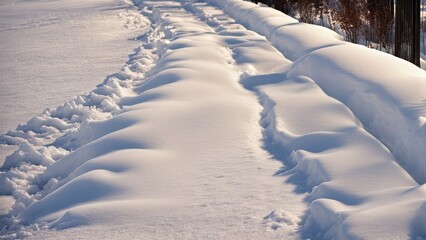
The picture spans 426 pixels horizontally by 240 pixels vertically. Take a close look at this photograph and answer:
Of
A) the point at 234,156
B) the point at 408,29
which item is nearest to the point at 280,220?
the point at 234,156

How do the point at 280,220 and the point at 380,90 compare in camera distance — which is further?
the point at 380,90

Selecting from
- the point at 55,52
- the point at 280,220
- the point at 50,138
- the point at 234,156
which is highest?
the point at 280,220

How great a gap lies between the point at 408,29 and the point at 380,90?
7.84 feet

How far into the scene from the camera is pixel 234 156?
430 centimetres

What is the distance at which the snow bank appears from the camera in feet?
13.5

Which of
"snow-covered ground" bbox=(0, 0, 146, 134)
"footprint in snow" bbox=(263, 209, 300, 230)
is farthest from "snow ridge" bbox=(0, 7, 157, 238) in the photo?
"footprint in snow" bbox=(263, 209, 300, 230)

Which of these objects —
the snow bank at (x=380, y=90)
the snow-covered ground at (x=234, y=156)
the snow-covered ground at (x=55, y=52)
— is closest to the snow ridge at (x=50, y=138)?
the snow-covered ground at (x=234, y=156)

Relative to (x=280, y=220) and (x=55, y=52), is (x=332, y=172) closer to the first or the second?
(x=280, y=220)

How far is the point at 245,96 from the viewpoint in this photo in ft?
19.1

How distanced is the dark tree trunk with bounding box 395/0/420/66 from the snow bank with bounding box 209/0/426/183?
2.46 feet

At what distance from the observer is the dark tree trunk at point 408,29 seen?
6883 millimetres

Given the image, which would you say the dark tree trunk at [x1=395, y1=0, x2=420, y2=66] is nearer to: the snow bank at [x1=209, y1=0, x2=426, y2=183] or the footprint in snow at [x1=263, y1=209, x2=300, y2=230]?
the snow bank at [x1=209, y1=0, x2=426, y2=183]

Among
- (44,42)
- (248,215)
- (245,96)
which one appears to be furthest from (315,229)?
(44,42)

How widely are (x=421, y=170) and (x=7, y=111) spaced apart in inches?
162
